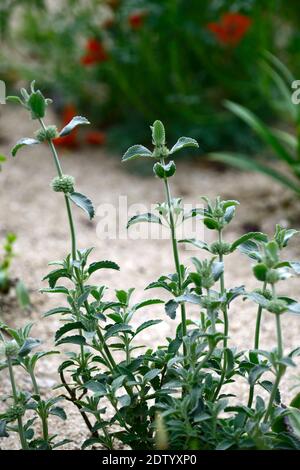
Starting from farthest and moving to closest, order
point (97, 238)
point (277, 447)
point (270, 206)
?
point (270, 206)
point (97, 238)
point (277, 447)

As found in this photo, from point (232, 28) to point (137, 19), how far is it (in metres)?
0.40

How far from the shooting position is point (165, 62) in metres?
3.08

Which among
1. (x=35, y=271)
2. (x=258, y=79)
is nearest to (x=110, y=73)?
(x=258, y=79)

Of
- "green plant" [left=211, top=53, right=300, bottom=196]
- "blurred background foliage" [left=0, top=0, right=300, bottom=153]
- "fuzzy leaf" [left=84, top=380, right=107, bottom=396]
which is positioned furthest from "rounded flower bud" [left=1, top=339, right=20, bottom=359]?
"blurred background foliage" [left=0, top=0, right=300, bottom=153]

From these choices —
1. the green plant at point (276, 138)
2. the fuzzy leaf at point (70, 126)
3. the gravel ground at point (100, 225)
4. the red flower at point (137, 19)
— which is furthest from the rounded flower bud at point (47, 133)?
the red flower at point (137, 19)

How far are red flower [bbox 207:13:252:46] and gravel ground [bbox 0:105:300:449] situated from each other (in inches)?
21.9

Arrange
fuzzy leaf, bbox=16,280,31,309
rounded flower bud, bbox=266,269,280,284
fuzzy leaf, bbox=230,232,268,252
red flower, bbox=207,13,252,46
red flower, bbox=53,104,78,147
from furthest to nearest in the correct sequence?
1. red flower, bbox=53,104,78,147
2. red flower, bbox=207,13,252,46
3. fuzzy leaf, bbox=16,280,31,309
4. fuzzy leaf, bbox=230,232,268,252
5. rounded flower bud, bbox=266,269,280,284

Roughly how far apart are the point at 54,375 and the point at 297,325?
697 mm

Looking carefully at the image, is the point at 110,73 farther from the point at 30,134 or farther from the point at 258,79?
the point at 258,79

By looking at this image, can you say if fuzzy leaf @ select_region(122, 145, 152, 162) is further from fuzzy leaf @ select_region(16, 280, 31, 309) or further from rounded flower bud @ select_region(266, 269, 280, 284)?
fuzzy leaf @ select_region(16, 280, 31, 309)

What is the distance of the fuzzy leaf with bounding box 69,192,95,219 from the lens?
3.70ft

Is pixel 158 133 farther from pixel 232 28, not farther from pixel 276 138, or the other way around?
pixel 232 28

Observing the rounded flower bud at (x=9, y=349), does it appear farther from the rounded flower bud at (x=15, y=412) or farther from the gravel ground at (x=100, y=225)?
the gravel ground at (x=100, y=225)

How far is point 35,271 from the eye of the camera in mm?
2166
